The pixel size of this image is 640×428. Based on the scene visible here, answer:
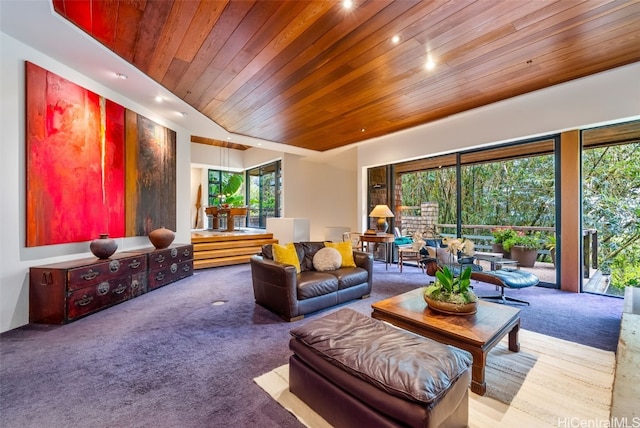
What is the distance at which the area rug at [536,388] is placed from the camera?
1592 mm

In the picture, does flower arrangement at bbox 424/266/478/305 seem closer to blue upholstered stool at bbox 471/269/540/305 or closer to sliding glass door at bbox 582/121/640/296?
blue upholstered stool at bbox 471/269/540/305

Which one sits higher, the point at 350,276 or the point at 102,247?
the point at 102,247

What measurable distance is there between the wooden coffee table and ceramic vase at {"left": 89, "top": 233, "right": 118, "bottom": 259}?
3.39 m

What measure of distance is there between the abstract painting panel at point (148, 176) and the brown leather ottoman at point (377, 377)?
3989mm

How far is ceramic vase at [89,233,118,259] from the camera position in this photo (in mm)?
3393

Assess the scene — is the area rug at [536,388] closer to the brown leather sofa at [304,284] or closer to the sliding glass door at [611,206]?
the brown leather sofa at [304,284]

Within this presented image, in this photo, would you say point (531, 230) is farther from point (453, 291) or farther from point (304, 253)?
point (304, 253)

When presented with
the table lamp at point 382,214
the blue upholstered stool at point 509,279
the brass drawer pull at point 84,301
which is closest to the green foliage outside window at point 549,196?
the table lamp at point 382,214

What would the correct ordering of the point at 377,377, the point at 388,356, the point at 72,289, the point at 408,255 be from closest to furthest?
the point at 377,377
the point at 388,356
the point at 72,289
the point at 408,255

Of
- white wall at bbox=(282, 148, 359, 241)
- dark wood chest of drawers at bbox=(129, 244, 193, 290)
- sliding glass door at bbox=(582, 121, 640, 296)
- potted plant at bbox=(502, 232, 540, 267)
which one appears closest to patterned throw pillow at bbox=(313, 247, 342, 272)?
dark wood chest of drawers at bbox=(129, 244, 193, 290)

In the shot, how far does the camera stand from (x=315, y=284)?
3.20 metres

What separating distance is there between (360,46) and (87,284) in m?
4.03

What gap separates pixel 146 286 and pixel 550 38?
19.2ft

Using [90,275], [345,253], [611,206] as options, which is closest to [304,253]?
[345,253]
